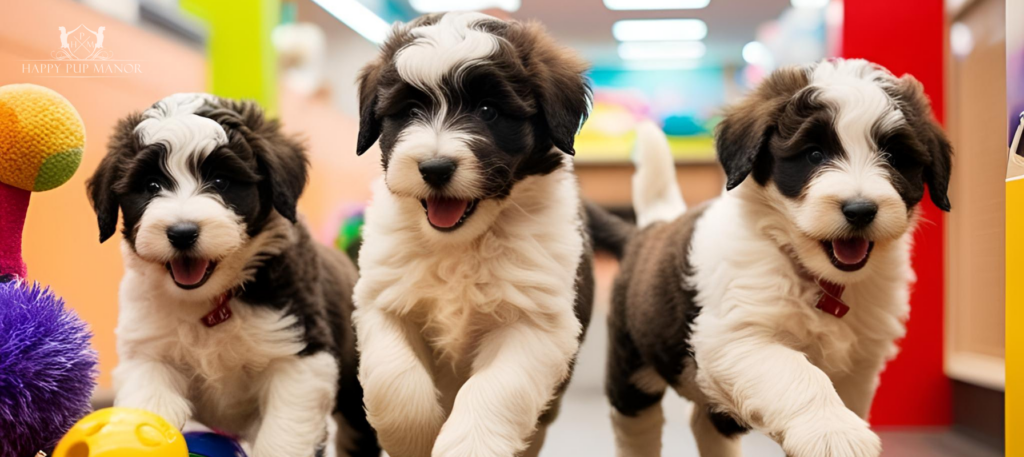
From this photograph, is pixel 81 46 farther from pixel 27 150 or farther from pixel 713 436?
pixel 713 436

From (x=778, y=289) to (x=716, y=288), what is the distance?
218mm

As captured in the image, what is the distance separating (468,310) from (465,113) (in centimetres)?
66

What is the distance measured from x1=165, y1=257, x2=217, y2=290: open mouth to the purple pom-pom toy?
1.05 ft

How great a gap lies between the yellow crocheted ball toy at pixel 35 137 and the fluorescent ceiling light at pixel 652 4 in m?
4.46

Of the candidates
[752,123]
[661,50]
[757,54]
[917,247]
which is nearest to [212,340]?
[752,123]

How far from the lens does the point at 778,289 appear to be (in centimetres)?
270

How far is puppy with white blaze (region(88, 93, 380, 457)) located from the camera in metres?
2.61

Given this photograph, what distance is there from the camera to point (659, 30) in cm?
689

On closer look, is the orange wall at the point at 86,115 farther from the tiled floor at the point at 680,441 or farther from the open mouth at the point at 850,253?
the tiled floor at the point at 680,441

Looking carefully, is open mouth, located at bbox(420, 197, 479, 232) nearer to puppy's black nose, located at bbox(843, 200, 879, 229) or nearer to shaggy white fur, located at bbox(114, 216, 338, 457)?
shaggy white fur, located at bbox(114, 216, 338, 457)

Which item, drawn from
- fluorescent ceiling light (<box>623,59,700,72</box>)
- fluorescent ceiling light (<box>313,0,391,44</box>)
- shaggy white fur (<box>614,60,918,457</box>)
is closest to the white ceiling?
fluorescent ceiling light (<box>623,59,700,72</box>)

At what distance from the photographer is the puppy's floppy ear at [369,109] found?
2.64 m

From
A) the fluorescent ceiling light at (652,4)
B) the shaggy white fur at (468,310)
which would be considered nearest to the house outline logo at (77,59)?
the shaggy white fur at (468,310)

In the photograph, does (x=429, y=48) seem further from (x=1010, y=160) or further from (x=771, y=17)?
(x=771, y=17)
